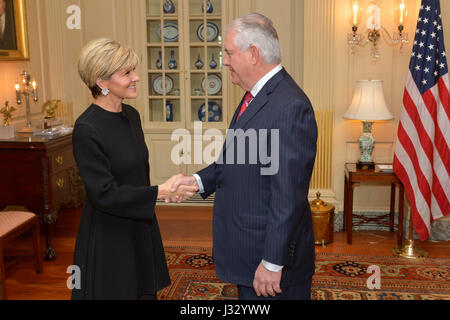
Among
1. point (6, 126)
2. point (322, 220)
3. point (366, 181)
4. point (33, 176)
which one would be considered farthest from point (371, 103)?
point (6, 126)

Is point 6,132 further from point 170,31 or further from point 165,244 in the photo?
point 170,31

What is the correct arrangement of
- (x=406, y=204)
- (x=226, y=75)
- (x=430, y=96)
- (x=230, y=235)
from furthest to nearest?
(x=226, y=75) < (x=406, y=204) < (x=430, y=96) < (x=230, y=235)

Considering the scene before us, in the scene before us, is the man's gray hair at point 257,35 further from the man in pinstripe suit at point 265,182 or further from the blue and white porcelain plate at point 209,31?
the blue and white porcelain plate at point 209,31

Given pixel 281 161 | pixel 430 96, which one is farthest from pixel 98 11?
pixel 281 161

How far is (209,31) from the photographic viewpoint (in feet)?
19.6

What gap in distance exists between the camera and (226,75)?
597cm

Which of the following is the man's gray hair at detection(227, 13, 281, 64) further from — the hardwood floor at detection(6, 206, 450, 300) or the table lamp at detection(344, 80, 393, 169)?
the table lamp at detection(344, 80, 393, 169)

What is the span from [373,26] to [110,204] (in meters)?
3.48

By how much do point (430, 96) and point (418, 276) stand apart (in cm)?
156

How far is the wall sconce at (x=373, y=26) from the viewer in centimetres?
457

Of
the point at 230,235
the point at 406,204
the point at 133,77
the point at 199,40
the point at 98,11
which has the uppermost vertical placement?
the point at 98,11

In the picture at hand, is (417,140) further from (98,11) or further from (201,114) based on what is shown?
(98,11)

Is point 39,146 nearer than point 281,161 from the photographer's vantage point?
No

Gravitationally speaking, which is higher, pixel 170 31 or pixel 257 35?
pixel 170 31
